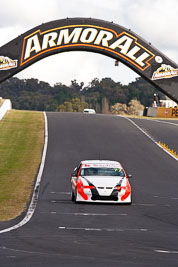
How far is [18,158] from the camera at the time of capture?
38250 mm

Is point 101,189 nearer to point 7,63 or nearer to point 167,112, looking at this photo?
point 7,63

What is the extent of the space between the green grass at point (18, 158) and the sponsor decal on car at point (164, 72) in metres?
7.90

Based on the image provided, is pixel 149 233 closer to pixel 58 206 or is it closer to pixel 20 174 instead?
pixel 58 206

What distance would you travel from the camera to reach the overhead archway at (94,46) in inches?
1416

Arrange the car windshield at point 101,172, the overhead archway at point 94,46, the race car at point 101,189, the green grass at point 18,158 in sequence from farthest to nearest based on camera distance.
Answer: the overhead archway at point 94,46
the car windshield at point 101,172
the green grass at point 18,158
the race car at point 101,189

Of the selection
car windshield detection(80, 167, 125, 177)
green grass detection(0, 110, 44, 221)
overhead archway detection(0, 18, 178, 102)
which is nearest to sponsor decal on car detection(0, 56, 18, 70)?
overhead archway detection(0, 18, 178, 102)

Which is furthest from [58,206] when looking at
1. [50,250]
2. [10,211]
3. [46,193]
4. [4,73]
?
[4,73]

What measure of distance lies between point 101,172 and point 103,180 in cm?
101

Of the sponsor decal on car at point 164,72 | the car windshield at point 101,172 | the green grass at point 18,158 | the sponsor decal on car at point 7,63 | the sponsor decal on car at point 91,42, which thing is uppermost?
the sponsor decal on car at point 91,42

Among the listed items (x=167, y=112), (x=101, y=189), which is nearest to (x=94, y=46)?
(x=101, y=189)

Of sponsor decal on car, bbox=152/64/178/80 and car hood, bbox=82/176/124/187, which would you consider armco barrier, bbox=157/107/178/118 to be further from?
car hood, bbox=82/176/124/187

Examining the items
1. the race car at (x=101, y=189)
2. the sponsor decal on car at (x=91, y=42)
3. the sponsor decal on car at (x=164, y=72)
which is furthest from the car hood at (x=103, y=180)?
the sponsor decal on car at (x=91, y=42)

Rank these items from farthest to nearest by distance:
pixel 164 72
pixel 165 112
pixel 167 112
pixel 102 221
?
pixel 165 112 → pixel 167 112 → pixel 164 72 → pixel 102 221

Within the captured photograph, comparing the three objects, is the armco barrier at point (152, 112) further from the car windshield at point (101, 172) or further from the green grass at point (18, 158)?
the car windshield at point (101, 172)
